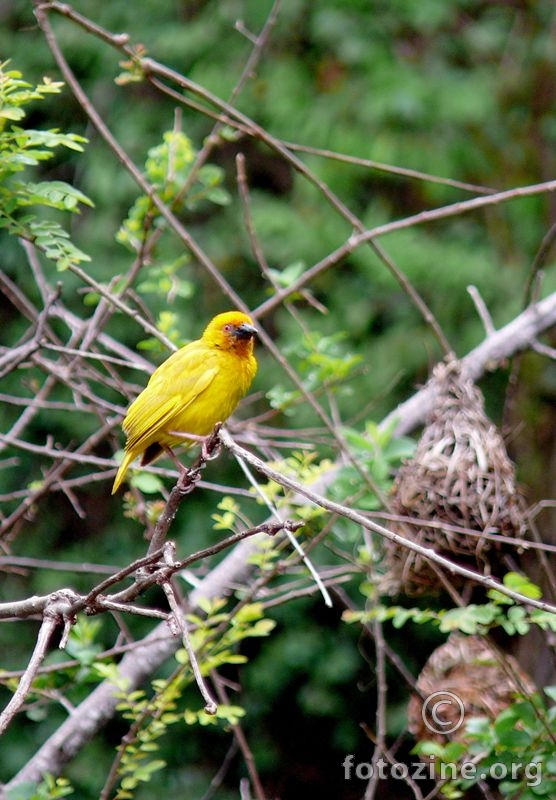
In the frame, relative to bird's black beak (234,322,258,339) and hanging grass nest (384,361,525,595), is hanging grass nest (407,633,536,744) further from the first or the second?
bird's black beak (234,322,258,339)

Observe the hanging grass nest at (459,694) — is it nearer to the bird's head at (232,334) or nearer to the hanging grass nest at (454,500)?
the hanging grass nest at (454,500)

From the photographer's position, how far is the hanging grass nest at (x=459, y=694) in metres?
3.33

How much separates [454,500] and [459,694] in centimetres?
61

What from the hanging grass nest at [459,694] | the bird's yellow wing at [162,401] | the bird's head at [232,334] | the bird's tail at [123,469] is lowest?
the hanging grass nest at [459,694]

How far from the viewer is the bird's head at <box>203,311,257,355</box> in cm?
361

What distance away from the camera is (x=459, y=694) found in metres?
3.37

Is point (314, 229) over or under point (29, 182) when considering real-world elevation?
under

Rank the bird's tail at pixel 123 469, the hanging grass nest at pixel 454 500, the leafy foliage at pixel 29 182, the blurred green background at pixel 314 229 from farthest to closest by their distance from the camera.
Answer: the blurred green background at pixel 314 229, the hanging grass nest at pixel 454 500, the bird's tail at pixel 123 469, the leafy foliage at pixel 29 182

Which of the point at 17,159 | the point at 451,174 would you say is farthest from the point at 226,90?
the point at 17,159

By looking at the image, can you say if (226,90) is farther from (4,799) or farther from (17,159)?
(4,799)

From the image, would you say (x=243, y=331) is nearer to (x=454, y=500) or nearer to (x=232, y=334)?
(x=232, y=334)

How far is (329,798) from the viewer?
7035 mm

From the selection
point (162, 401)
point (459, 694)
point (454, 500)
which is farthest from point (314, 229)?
point (459, 694)

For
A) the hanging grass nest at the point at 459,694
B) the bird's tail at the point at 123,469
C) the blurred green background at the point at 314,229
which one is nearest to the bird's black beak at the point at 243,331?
the bird's tail at the point at 123,469
